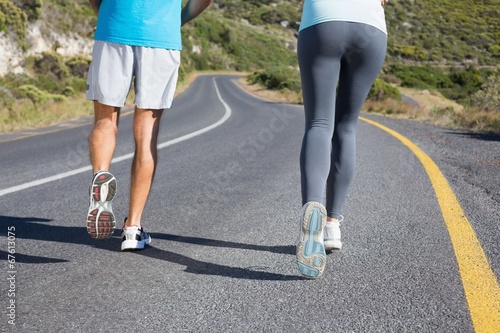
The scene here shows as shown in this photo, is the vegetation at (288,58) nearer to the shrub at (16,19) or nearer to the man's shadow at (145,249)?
the shrub at (16,19)

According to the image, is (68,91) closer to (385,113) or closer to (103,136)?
(385,113)

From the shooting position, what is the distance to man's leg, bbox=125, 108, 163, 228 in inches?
120

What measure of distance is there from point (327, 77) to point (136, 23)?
1.05 m

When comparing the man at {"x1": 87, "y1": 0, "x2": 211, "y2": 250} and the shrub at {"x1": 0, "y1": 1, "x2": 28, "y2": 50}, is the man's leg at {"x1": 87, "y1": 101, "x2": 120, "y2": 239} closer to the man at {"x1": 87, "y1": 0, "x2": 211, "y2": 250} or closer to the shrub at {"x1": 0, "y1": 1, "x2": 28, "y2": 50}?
the man at {"x1": 87, "y1": 0, "x2": 211, "y2": 250}

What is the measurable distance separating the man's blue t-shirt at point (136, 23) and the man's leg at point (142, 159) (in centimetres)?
38

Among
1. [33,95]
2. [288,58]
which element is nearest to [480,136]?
[33,95]

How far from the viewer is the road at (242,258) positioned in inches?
81.9

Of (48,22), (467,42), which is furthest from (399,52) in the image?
(48,22)

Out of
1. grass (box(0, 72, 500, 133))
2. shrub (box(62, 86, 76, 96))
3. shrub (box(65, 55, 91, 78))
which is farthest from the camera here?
shrub (box(65, 55, 91, 78))

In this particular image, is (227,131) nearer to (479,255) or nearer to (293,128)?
(293,128)

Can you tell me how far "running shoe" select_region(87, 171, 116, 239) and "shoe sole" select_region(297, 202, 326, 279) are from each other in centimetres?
93

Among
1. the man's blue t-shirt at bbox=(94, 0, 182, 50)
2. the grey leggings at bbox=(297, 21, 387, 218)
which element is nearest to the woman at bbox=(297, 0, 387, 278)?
the grey leggings at bbox=(297, 21, 387, 218)

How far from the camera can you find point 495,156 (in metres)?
6.92

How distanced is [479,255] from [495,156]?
4.49 metres
